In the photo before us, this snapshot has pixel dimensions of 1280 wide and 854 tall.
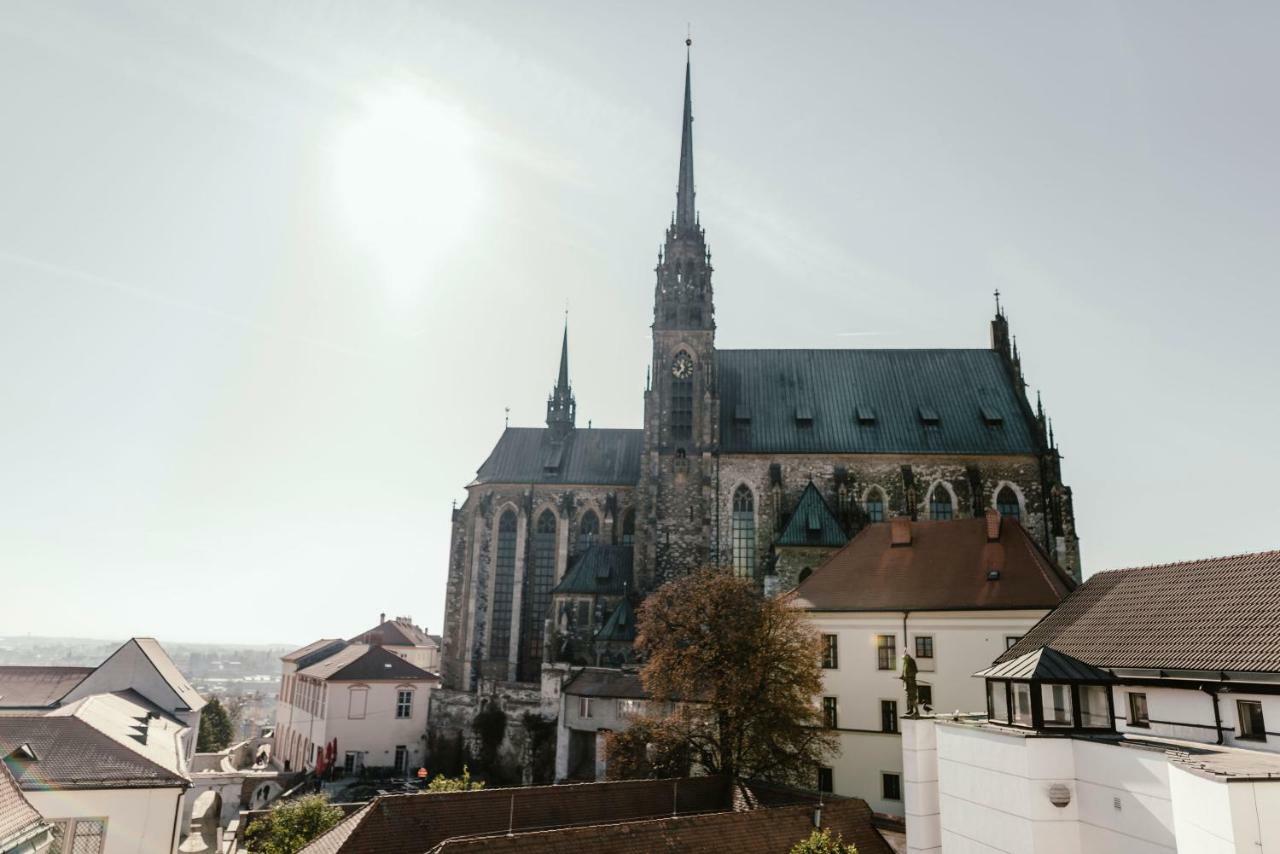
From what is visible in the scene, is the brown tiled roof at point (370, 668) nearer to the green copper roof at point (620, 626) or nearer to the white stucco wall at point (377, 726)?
the white stucco wall at point (377, 726)

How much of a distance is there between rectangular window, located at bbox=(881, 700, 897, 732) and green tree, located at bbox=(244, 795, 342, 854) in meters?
18.2

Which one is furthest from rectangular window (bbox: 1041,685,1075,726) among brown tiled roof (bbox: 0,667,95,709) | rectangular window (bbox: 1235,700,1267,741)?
brown tiled roof (bbox: 0,667,95,709)

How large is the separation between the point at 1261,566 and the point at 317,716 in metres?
49.6

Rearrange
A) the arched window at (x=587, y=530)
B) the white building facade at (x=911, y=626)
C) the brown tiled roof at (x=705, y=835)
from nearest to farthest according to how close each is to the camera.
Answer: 1. the brown tiled roof at (x=705, y=835)
2. the white building facade at (x=911, y=626)
3. the arched window at (x=587, y=530)

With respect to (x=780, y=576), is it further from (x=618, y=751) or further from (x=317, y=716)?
(x=317, y=716)

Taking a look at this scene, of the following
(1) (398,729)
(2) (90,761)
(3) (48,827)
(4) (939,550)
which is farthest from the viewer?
(1) (398,729)

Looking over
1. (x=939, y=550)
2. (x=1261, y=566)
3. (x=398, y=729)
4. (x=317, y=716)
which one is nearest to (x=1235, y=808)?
(x=1261, y=566)

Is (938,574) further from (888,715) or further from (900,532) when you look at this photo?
(888,715)

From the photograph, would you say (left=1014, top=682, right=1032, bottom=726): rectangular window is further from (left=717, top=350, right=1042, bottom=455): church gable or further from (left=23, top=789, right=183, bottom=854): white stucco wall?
(left=717, top=350, right=1042, bottom=455): church gable

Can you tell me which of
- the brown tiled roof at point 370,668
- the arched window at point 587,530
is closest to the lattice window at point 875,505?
the arched window at point 587,530

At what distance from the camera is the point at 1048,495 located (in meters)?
44.3

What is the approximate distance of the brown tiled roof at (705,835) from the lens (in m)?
19.6

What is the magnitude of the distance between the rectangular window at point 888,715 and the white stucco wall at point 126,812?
72.4 ft

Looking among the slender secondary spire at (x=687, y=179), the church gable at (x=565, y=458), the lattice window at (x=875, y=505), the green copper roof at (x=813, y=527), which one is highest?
the slender secondary spire at (x=687, y=179)
